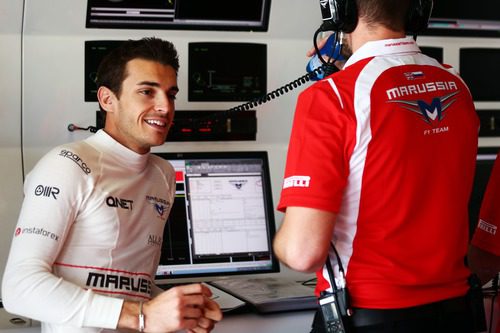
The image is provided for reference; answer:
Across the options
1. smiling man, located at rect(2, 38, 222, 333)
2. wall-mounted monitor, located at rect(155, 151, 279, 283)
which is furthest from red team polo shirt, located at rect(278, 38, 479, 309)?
wall-mounted monitor, located at rect(155, 151, 279, 283)

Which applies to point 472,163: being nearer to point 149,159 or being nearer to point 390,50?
point 390,50

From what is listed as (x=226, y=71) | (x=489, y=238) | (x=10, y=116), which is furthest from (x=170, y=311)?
(x=226, y=71)

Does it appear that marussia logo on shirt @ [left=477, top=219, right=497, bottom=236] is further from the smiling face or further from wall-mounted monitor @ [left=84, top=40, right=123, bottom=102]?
wall-mounted monitor @ [left=84, top=40, right=123, bottom=102]

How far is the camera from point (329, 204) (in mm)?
1506

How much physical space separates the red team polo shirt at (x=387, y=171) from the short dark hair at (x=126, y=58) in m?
0.57

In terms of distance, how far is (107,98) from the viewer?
2.04m

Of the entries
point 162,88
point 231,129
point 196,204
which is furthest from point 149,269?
point 231,129

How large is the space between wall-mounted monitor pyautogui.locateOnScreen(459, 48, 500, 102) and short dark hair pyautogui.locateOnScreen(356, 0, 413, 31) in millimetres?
1300

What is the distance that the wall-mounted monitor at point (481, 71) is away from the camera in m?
2.89

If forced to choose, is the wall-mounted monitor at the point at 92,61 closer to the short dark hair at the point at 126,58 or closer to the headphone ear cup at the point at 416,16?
the short dark hair at the point at 126,58

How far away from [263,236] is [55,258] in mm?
1009

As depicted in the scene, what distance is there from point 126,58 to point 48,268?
62cm

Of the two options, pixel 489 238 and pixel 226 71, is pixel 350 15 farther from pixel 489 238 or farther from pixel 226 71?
pixel 226 71

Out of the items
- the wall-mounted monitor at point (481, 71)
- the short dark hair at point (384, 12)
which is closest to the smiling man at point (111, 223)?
the short dark hair at point (384, 12)
